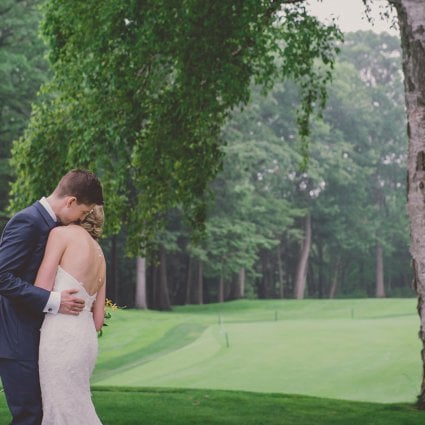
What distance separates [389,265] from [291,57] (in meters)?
57.2

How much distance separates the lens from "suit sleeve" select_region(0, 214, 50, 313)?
3.79 meters

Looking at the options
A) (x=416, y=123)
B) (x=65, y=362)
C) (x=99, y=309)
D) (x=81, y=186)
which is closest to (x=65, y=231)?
(x=81, y=186)

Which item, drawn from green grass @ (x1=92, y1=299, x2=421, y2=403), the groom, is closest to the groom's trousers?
the groom

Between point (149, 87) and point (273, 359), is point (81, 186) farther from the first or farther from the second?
point (273, 359)

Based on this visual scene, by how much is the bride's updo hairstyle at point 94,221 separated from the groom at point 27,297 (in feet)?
0.33

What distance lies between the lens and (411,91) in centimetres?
893

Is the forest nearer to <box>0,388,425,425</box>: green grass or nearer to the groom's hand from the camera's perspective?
<box>0,388,425,425</box>: green grass

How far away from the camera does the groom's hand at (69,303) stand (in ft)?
12.6

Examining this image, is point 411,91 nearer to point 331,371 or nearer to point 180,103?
point 180,103

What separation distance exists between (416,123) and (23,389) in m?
6.30

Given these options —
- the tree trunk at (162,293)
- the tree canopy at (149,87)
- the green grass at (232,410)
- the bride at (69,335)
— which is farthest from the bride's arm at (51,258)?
the tree trunk at (162,293)

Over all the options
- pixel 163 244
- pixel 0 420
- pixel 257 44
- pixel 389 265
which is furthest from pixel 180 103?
pixel 389 265

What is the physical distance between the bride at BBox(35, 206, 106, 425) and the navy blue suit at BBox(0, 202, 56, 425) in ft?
0.17

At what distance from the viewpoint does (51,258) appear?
12.7 feet
